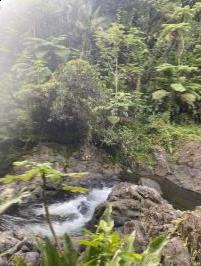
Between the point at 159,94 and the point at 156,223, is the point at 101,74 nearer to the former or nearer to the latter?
the point at 159,94

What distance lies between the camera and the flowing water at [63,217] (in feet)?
32.1

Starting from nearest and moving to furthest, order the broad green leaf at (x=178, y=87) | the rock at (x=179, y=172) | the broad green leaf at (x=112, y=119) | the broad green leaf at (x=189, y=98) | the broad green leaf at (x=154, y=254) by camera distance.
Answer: the broad green leaf at (x=154, y=254), the rock at (x=179, y=172), the broad green leaf at (x=112, y=119), the broad green leaf at (x=178, y=87), the broad green leaf at (x=189, y=98)

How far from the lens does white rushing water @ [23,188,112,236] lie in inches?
388

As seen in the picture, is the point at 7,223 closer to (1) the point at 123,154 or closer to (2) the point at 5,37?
(1) the point at 123,154

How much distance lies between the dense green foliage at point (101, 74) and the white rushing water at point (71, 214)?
3.23 metres

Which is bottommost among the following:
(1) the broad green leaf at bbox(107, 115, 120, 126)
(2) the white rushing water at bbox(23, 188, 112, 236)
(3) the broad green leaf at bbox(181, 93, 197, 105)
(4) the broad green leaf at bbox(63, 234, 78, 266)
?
(2) the white rushing water at bbox(23, 188, 112, 236)

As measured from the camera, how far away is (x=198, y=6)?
72.6ft

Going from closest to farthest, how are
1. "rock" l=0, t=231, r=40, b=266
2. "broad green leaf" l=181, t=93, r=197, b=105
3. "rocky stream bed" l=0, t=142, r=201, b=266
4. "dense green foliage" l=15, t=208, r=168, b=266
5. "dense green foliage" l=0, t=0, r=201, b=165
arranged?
"dense green foliage" l=15, t=208, r=168, b=266 < "rock" l=0, t=231, r=40, b=266 < "rocky stream bed" l=0, t=142, r=201, b=266 < "dense green foliage" l=0, t=0, r=201, b=165 < "broad green leaf" l=181, t=93, r=197, b=105

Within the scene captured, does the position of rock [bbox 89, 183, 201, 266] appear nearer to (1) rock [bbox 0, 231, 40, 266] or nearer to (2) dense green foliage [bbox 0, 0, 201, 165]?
(1) rock [bbox 0, 231, 40, 266]

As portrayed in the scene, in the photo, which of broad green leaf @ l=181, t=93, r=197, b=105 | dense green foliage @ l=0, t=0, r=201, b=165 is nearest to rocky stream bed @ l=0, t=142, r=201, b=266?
dense green foliage @ l=0, t=0, r=201, b=165

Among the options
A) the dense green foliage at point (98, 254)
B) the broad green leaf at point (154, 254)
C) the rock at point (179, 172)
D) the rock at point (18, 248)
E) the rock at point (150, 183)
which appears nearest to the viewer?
the dense green foliage at point (98, 254)

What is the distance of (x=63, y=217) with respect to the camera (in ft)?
35.4

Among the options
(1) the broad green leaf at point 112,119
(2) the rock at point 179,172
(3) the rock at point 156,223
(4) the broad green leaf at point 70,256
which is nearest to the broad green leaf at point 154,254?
(4) the broad green leaf at point 70,256

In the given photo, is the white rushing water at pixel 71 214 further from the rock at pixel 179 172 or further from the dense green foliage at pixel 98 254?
the dense green foliage at pixel 98 254
